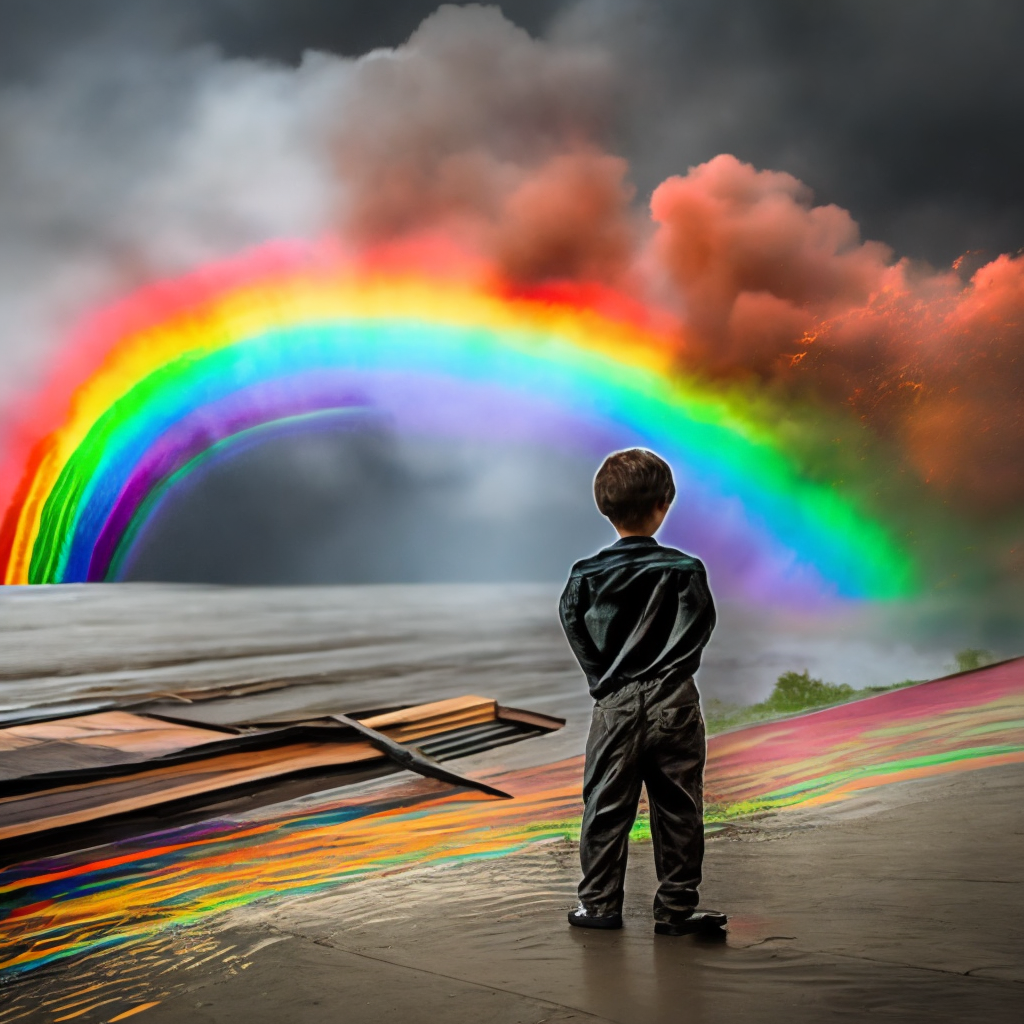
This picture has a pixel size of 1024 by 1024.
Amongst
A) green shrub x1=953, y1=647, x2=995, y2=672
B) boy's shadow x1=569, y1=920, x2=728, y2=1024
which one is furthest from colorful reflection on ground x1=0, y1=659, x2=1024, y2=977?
green shrub x1=953, y1=647, x2=995, y2=672

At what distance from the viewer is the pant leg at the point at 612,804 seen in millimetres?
2021

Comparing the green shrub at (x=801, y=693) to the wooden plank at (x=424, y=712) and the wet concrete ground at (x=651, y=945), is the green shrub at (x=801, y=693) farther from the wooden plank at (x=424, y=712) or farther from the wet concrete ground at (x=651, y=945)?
the wet concrete ground at (x=651, y=945)

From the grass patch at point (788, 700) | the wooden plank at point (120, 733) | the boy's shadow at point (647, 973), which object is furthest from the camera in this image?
the grass patch at point (788, 700)

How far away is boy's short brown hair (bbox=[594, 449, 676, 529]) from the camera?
2139 millimetres

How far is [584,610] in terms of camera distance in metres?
2.14

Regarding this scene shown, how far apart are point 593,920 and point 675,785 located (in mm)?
320

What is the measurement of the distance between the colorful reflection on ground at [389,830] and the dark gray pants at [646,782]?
1.08 metres

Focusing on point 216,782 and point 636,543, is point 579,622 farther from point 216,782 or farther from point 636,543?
point 216,782

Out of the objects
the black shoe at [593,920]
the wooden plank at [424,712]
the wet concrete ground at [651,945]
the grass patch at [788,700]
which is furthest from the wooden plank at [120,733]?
the black shoe at [593,920]

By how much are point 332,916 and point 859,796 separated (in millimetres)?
2216

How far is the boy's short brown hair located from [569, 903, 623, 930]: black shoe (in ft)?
2.66

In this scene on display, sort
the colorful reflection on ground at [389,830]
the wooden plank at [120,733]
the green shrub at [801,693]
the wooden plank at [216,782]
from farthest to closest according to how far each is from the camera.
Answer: the green shrub at [801,693] → the wooden plank at [120,733] → the wooden plank at [216,782] → the colorful reflection on ground at [389,830]

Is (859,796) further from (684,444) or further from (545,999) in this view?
(684,444)

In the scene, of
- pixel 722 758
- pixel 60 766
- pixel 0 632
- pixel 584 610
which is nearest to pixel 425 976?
pixel 584 610
